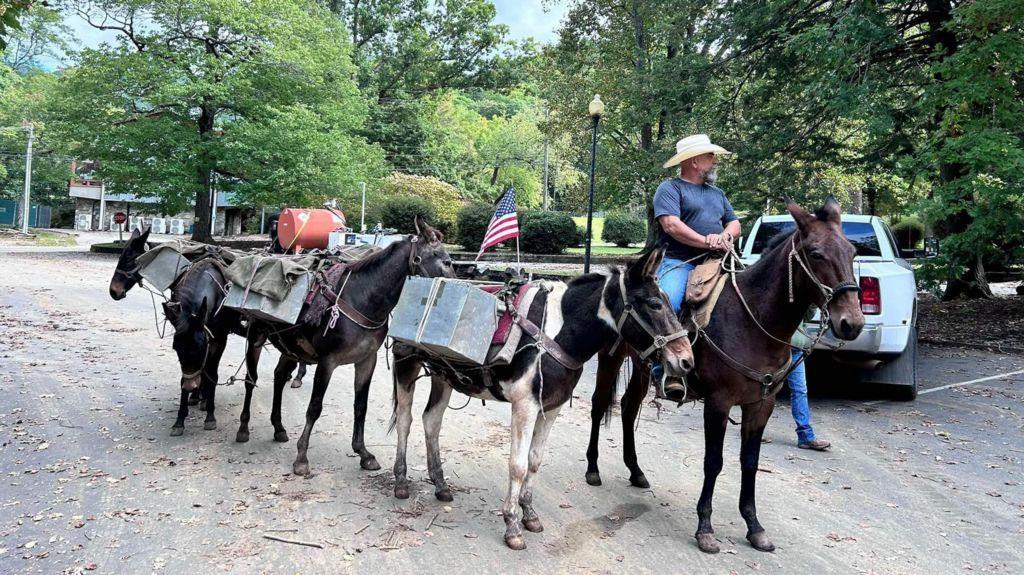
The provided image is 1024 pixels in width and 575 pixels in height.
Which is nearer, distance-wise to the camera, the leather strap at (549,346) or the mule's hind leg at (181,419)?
the leather strap at (549,346)

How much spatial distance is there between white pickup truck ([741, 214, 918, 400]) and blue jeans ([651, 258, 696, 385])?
2514mm

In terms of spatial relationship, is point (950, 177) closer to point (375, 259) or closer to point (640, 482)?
point (640, 482)

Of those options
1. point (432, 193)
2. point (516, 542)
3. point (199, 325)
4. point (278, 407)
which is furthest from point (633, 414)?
point (432, 193)

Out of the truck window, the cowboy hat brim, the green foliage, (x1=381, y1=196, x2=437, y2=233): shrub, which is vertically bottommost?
the truck window

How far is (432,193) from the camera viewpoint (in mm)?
39219

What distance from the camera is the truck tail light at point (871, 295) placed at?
7.52 meters

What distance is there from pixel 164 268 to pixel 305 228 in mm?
2142

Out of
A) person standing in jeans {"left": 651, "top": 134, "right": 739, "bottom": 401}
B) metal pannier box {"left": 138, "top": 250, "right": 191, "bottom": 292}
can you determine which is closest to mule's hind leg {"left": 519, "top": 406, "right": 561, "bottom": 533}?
person standing in jeans {"left": 651, "top": 134, "right": 739, "bottom": 401}

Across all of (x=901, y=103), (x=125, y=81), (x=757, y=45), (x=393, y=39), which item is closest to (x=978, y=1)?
(x=757, y=45)

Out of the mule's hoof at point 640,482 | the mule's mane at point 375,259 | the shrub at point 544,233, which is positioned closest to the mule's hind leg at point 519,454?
the mule's hoof at point 640,482

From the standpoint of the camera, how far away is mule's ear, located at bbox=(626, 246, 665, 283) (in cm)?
402

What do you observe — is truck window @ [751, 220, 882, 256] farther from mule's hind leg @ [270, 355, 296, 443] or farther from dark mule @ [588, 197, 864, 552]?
mule's hind leg @ [270, 355, 296, 443]

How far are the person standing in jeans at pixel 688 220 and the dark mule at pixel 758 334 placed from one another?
11.8 inches

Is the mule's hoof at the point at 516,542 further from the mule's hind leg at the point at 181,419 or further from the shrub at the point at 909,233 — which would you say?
the shrub at the point at 909,233
